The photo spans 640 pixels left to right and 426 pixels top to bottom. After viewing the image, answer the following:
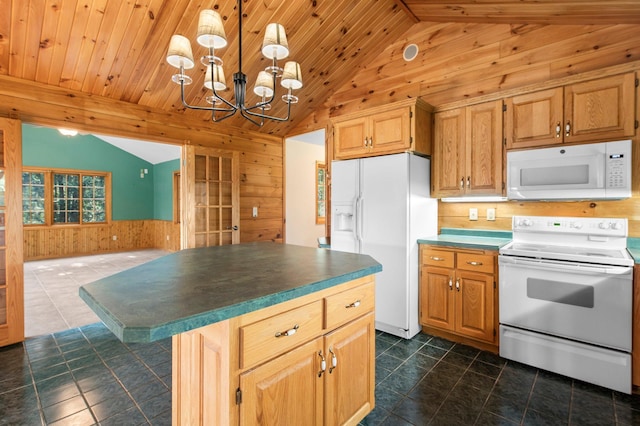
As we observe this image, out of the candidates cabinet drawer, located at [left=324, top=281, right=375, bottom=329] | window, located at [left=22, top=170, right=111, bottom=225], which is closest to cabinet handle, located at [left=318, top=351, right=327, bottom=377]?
cabinet drawer, located at [left=324, top=281, right=375, bottom=329]

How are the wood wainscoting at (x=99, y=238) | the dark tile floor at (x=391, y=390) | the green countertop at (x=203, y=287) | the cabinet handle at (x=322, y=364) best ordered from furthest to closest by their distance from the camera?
the wood wainscoting at (x=99, y=238), the dark tile floor at (x=391, y=390), the cabinet handle at (x=322, y=364), the green countertop at (x=203, y=287)

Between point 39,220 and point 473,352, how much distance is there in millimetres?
8976

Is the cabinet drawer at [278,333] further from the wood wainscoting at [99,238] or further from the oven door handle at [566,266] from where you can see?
the wood wainscoting at [99,238]

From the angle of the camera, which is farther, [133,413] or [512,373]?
[512,373]

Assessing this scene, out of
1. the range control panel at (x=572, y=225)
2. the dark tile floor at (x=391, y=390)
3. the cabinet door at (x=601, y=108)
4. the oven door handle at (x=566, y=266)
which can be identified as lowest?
the dark tile floor at (x=391, y=390)

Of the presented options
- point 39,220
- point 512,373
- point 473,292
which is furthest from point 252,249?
point 39,220

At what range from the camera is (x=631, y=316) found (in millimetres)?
2053

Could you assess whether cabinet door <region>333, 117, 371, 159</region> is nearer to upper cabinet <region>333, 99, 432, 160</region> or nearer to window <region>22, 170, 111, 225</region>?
upper cabinet <region>333, 99, 432, 160</region>

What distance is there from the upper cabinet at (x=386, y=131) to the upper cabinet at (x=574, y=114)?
0.71 m

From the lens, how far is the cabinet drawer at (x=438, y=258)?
9.26 ft

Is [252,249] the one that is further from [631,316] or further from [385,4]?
[385,4]

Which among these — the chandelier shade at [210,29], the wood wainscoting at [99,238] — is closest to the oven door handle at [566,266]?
the chandelier shade at [210,29]

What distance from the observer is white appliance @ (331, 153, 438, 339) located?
2.92 m

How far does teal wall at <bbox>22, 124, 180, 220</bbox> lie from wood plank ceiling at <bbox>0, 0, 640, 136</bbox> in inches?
206
